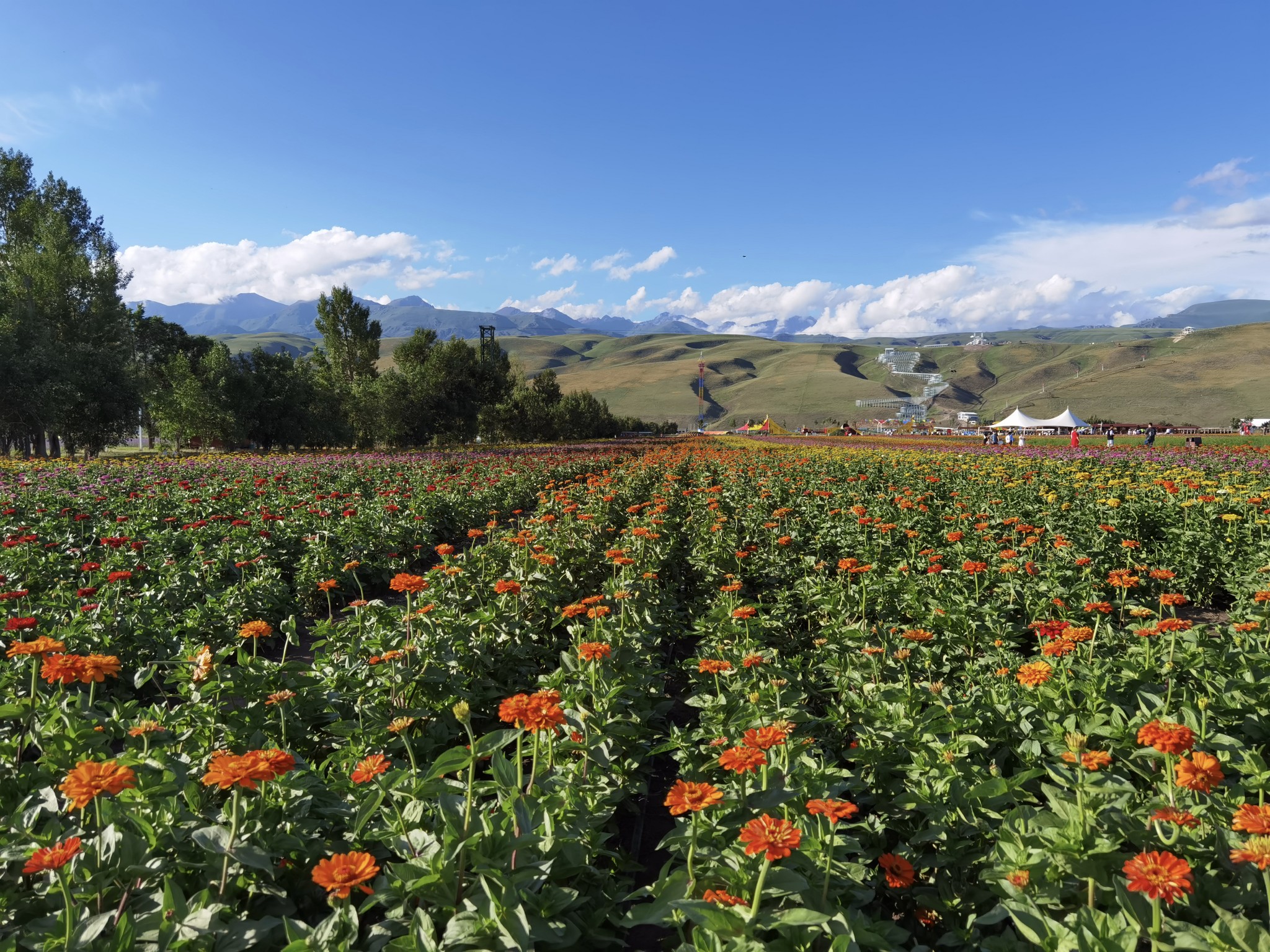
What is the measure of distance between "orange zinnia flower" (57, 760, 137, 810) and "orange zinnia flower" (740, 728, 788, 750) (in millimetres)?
2148

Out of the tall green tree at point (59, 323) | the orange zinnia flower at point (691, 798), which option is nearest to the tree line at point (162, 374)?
the tall green tree at point (59, 323)

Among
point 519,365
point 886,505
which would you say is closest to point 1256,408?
point 519,365

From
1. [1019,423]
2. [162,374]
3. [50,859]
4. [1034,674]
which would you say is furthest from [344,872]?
[1019,423]

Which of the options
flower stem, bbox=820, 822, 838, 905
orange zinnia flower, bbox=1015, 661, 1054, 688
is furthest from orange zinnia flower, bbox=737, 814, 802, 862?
orange zinnia flower, bbox=1015, 661, 1054, 688

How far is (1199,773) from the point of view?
2230 mm

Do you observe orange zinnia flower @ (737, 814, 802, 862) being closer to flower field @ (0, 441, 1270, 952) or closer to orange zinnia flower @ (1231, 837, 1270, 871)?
flower field @ (0, 441, 1270, 952)

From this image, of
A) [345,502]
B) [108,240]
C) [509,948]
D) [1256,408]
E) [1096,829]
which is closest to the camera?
[509,948]

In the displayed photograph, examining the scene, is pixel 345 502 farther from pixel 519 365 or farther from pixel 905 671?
pixel 519 365

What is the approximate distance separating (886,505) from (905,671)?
6.65 metres

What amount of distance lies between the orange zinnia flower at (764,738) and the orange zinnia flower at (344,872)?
1.34 m

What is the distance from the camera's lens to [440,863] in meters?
2.11

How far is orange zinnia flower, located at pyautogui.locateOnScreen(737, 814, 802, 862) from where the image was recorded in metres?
1.85

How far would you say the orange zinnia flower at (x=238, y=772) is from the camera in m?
→ 2.06

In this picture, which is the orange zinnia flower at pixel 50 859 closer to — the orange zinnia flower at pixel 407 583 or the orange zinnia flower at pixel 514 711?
the orange zinnia flower at pixel 514 711
